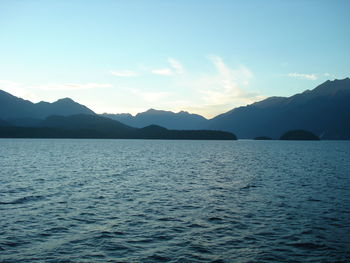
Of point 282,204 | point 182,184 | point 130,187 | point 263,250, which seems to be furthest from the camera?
point 182,184

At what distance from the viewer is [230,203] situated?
3884 centimetres

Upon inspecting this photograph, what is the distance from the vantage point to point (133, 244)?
23.4 meters

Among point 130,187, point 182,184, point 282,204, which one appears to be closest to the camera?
point 282,204

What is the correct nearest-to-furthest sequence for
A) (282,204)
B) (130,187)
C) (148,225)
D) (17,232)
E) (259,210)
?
(17,232), (148,225), (259,210), (282,204), (130,187)

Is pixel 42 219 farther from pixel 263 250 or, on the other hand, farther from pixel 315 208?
pixel 315 208

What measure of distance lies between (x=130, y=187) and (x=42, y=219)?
70.7ft

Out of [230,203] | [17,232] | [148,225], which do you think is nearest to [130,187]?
[230,203]

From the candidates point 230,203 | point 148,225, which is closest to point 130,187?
point 230,203

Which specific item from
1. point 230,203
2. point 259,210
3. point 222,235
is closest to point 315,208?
point 259,210

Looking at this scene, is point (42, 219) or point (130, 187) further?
point (130, 187)

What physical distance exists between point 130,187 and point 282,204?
24637 mm

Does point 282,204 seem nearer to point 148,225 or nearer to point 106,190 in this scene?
point 148,225

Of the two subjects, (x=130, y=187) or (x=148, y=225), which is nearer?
(x=148, y=225)

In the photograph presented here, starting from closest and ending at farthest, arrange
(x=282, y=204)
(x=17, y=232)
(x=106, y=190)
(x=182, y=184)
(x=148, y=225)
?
(x=17, y=232) < (x=148, y=225) < (x=282, y=204) < (x=106, y=190) < (x=182, y=184)
